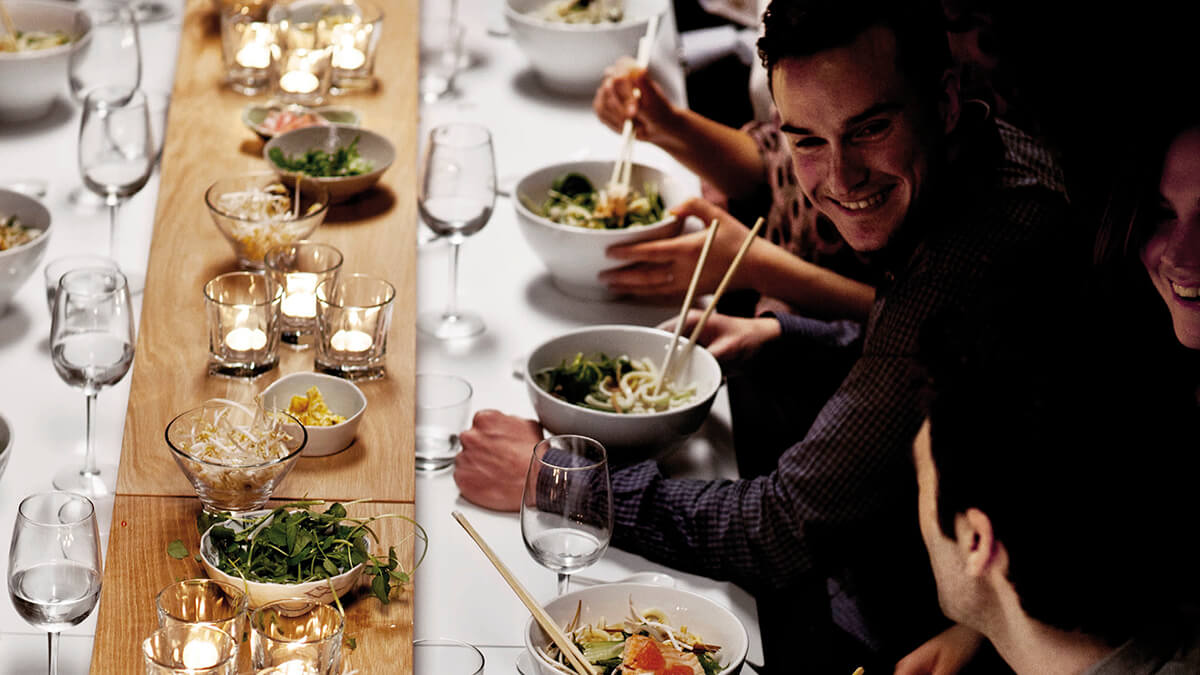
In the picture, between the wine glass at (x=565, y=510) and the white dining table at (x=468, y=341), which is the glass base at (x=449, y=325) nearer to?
the white dining table at (x=468, y=341)

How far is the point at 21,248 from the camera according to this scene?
211 centimetres

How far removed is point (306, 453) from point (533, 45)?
1701 mm

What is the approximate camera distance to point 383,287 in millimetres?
2062

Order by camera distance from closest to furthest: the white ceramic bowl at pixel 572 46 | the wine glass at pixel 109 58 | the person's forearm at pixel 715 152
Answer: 1. the wine glass at pixel 109 58
2. the person's forearm at pixel 715 152
3. the white ceramic bowl at pixel 572 46

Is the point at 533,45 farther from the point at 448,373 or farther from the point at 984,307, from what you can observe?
the point at 984,307

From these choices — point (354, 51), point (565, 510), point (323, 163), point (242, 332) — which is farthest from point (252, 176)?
point (565, 510)

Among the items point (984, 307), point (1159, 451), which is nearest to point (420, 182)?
point (984, 307)

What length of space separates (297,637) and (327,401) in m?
0.55

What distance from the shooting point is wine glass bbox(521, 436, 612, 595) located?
159 centimetres

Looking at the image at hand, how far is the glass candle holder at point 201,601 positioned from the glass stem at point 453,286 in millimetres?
958

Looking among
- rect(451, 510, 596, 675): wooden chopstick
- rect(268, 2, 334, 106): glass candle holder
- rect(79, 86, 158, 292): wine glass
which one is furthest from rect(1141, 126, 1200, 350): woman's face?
rect(268, 2, 334, 106): glass candle holder

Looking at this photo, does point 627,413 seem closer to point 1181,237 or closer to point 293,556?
point 293,556

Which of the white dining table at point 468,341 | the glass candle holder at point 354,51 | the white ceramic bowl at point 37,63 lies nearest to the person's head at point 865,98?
the white dining table at point 468,341

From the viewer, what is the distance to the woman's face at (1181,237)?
166cm
